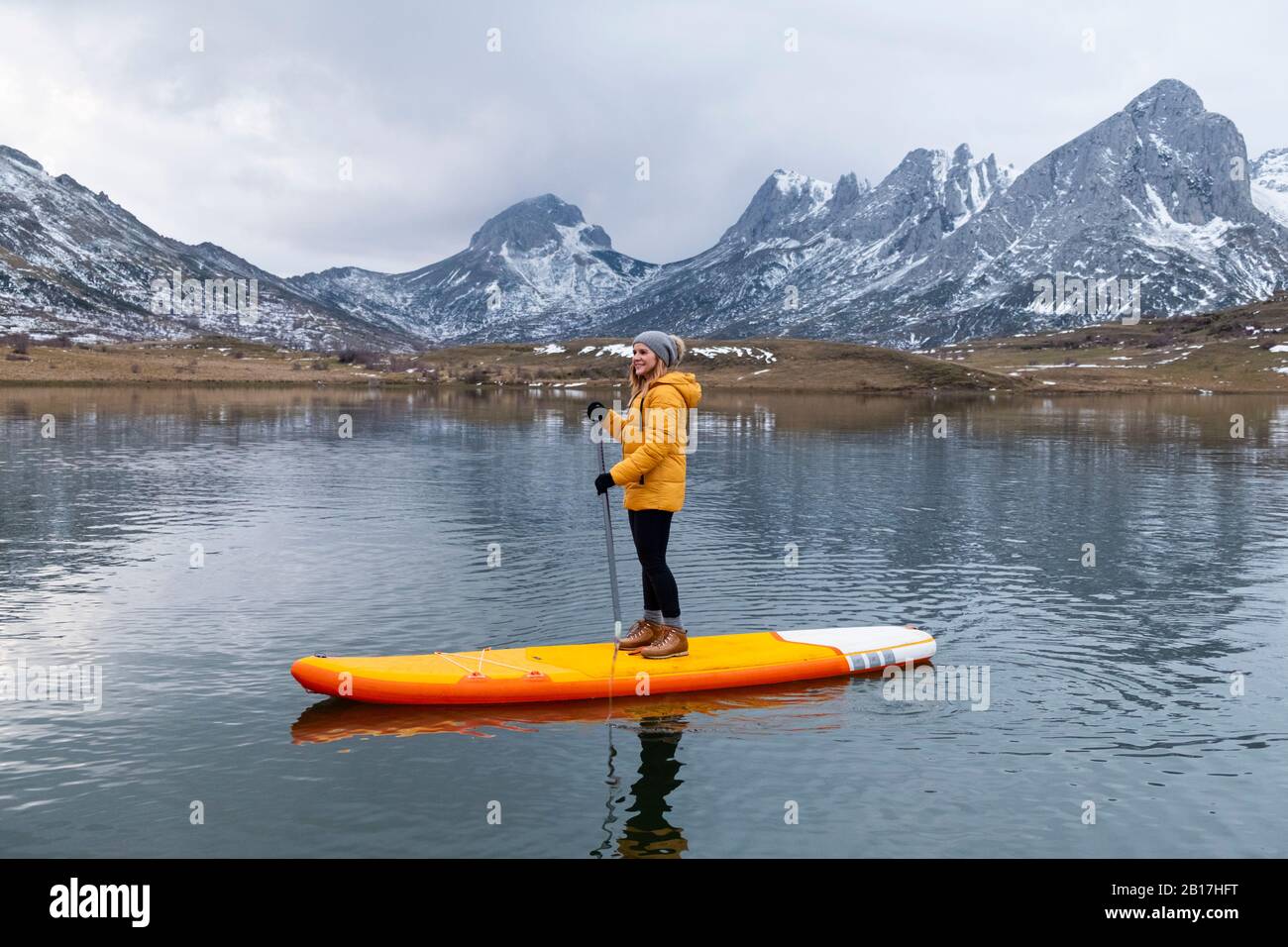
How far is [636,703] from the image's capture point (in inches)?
730

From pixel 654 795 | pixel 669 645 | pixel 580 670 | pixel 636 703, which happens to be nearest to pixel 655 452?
pixel 669 645

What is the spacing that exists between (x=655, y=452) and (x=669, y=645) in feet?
13.2

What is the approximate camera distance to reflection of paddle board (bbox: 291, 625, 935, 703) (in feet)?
59.1

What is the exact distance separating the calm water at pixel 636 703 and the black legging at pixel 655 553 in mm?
2122

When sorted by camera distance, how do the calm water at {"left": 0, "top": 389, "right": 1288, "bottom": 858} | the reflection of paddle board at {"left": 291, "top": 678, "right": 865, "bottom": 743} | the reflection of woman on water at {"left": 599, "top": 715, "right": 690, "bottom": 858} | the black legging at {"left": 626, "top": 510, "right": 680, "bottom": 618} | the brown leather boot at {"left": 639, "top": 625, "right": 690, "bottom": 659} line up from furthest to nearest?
the brown leather boot at {"left": 639, "top": 625, "right": 690, "bottom": 659}, the black legging at {"left": 626, "top": 510, "right": 680, "bottom": 618}, the reflection of paddle board at {"left": 291, "top": 678, "right": 865, "bottom": 743}, the calm water at {"left": 0, "top": 389, "right": 1288, "bottom": 858}, the reflection of woman on water at {"left": 599, "top": 715, "right": 690, "bottom": 858}

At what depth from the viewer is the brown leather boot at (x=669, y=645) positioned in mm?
19188

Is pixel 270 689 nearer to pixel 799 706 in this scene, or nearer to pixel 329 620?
pixel 329 620

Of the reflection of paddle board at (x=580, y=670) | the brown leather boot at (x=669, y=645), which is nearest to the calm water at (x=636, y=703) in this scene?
the reflection of paddle board at (x=580, y=670)

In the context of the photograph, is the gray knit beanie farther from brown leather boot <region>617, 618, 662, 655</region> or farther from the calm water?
the calm water

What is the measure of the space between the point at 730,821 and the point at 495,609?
42.5 ft

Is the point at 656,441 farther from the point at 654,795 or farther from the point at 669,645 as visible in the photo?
the point at 654,795

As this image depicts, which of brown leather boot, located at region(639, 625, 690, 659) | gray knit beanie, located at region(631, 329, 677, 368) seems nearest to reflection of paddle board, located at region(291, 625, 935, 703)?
brown leather boot, located at region(639, 625, 690, 659)

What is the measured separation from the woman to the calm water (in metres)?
2.23
